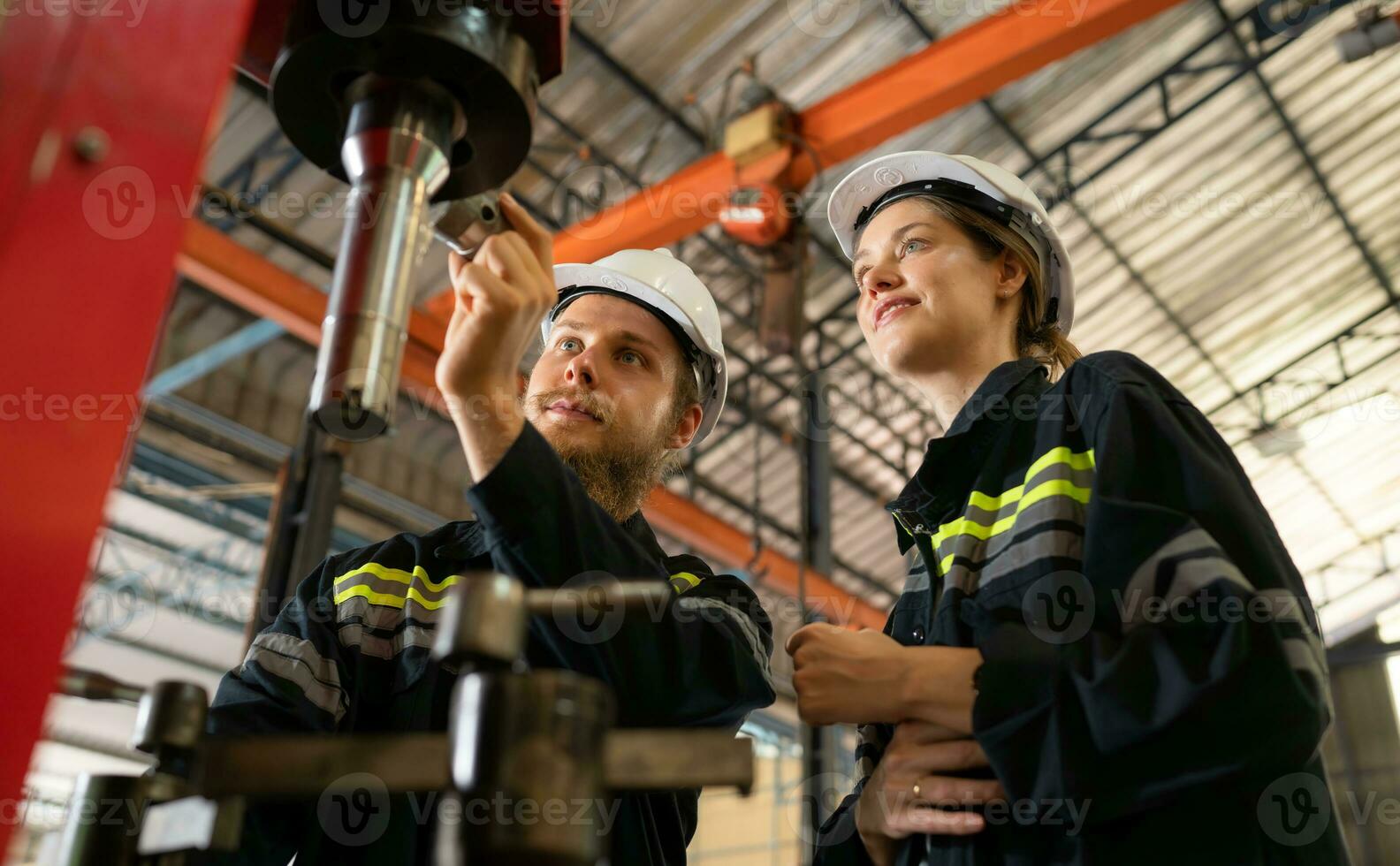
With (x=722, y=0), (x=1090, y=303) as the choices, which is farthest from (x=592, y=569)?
(x=1090, y=303)

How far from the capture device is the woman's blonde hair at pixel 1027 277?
2.10 metres

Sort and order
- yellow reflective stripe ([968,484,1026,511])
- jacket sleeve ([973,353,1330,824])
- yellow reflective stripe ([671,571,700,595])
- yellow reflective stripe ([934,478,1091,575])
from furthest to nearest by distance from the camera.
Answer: yellow reflective stripe ([671,571,700,595]), yellow reflective stripe ([968,484,1026,511]), yellow reflective stripe ([934,478,1091,575]), jacket sleeve ([973,353,1330,824])

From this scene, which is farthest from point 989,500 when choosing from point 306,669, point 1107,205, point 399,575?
point 1107,205

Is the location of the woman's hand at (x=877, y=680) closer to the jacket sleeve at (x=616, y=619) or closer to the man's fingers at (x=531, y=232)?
the jacket sleeve at (x=616, y=619)

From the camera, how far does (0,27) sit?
2.44 ft

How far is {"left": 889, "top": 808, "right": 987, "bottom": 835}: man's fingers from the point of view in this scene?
147cm

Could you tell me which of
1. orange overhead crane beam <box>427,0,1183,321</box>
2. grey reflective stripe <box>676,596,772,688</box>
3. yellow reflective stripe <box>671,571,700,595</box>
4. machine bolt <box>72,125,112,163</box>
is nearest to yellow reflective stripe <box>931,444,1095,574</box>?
grey reflective stripe <box>676,596,772,688</box>

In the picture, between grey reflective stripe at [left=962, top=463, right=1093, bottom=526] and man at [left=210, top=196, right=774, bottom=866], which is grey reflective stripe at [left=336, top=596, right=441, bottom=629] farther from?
grey reflective stripe at [left=962, top=463, right=1093, bottom=526]

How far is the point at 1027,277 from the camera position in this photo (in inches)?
84.8

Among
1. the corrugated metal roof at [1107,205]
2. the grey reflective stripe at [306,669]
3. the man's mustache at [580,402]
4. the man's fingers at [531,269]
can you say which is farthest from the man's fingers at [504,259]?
the corrugated metal roof at [1107,205]

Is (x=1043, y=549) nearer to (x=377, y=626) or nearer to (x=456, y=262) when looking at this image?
(x=456, y=262)

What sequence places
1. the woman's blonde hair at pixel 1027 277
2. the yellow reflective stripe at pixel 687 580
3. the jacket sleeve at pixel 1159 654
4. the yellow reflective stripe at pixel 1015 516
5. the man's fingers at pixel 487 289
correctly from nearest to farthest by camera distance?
the man's fingers at pixel 487 289 → the jacket sleeve at pixel 1159 654 → the yellow reflective stripe at pixel 1015 516 → the yellow reflective stripe at pixel 687 580 → the woman's blonde hair at pixel 1027 277

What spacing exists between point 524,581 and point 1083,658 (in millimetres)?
687

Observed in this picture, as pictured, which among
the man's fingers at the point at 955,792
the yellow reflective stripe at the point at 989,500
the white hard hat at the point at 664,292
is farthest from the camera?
the white hard hat at the point at 664,292
